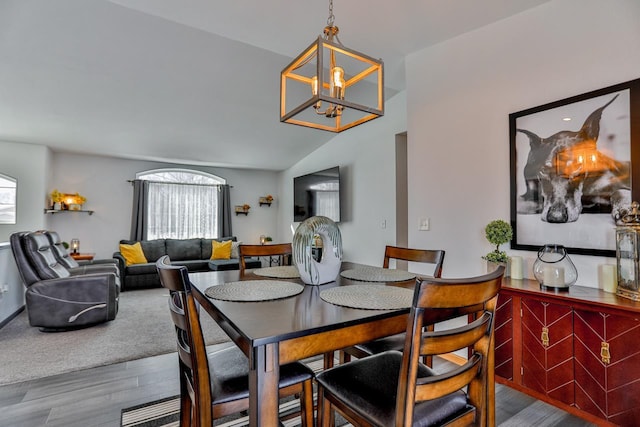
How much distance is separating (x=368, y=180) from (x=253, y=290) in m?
3.60

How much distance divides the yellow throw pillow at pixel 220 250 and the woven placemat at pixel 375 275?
4718 millimetres

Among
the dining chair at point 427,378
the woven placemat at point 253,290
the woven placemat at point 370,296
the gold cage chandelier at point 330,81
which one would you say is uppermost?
the gold cage chandelier at point 330,81

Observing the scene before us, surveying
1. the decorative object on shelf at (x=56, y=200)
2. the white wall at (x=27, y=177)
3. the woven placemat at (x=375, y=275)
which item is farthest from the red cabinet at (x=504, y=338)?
Result: the decorative object on shelf at (x=56, y=200)

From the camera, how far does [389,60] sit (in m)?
3.18

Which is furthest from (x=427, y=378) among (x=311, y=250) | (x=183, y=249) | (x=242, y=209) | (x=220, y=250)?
(x=242, y=209)

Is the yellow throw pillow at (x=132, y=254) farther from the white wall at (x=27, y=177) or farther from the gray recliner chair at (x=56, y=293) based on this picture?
the gray recliner chair at (x=56, y=293)

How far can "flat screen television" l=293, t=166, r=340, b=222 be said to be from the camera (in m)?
5.34

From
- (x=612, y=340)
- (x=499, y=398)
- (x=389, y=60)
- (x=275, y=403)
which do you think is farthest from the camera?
(x=389, y=60)

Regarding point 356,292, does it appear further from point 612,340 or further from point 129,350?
point 129,350

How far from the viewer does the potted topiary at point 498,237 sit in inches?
87.8

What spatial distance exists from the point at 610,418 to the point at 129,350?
3306 mm

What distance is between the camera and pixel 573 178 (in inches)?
80.0

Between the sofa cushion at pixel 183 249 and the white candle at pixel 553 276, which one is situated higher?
the white candle at pixel 553 276

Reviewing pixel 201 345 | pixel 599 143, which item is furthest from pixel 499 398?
pixel 201 345
